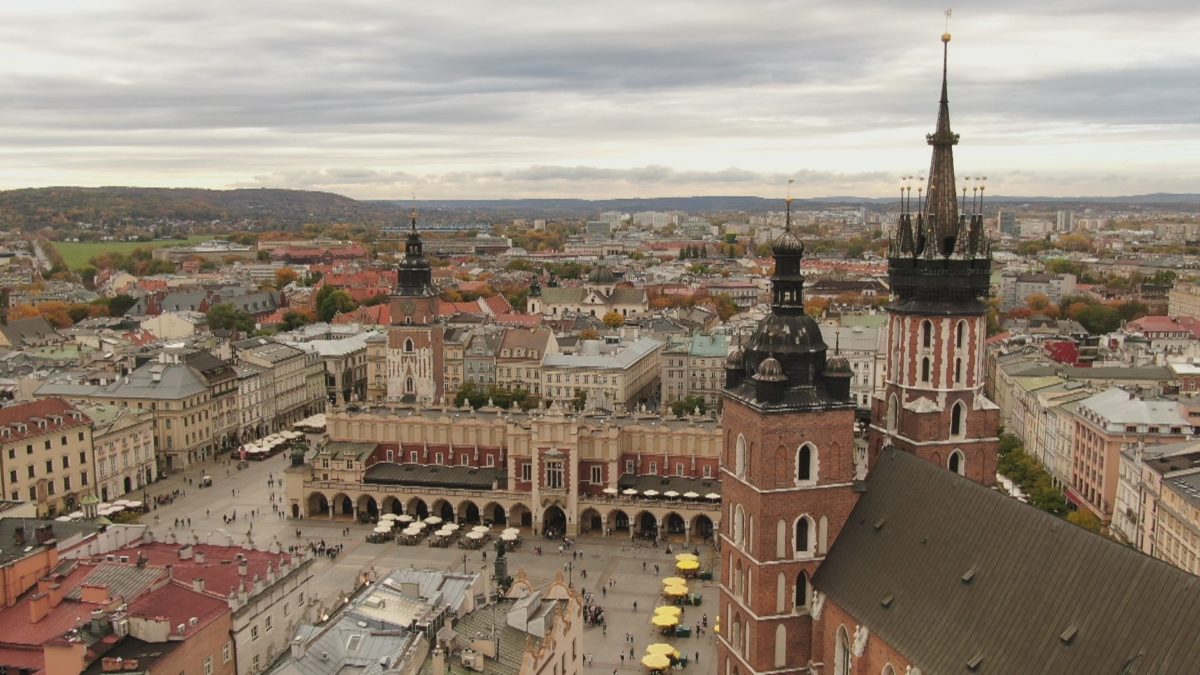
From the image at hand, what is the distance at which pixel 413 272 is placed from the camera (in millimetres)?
113062

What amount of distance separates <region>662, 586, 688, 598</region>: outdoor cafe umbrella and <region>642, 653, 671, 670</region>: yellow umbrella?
10.8 metres

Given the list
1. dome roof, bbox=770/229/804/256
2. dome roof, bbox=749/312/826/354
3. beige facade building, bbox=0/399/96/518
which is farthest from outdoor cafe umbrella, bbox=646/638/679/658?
beige facade building, bbox=0/399/96/518

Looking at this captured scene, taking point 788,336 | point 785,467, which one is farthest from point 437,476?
point 788,336

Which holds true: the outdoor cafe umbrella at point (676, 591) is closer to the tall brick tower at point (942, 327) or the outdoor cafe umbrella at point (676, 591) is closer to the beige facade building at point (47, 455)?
the tall brick tower at point (942, 327)

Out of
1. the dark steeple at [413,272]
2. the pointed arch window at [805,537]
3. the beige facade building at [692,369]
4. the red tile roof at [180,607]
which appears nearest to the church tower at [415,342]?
the dark steeple at [413,272]

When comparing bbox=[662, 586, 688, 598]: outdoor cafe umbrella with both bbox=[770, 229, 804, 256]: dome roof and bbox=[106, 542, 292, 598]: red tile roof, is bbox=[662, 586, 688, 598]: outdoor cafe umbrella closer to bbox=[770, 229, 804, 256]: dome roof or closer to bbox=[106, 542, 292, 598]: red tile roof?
bbox=[106, 542, 292, 598]: red tile roof

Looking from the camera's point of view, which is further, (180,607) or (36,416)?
(36,416)

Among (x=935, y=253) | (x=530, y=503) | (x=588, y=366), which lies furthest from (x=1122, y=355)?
(x=935, y=253)

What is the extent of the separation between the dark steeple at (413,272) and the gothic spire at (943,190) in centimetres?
6894

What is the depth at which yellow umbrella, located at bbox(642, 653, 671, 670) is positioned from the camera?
62062 millimetres

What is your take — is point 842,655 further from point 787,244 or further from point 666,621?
point 666,621

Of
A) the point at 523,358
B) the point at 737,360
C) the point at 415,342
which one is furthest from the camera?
the point at 523,358

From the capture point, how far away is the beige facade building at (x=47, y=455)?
92.6 meters

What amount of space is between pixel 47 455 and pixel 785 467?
76.1 meters
